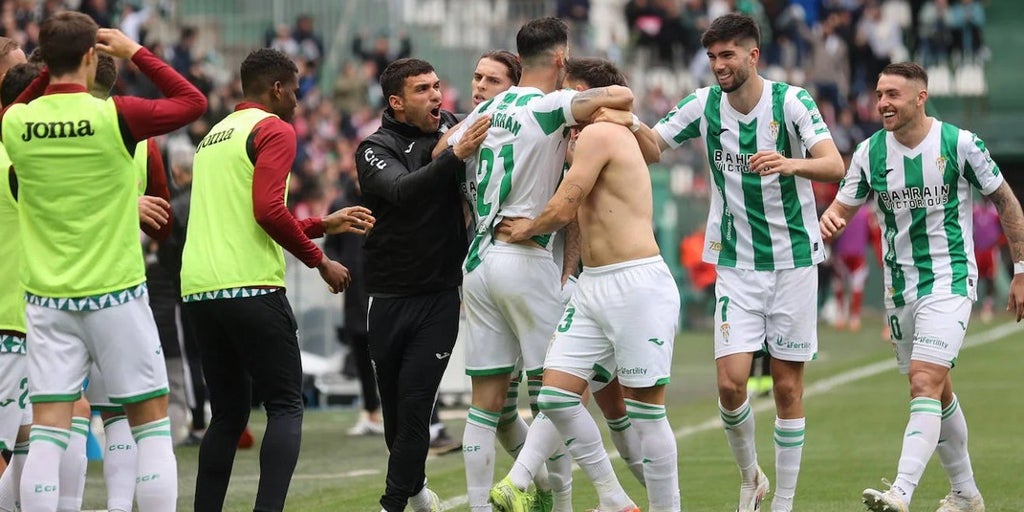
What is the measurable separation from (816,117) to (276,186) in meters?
2.95

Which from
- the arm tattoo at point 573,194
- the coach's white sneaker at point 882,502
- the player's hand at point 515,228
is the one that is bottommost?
the coach's white sneaker at point 882,502

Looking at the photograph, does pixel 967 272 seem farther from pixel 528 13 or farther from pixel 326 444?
pixel 528 13

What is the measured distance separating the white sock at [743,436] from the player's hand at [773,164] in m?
1.27

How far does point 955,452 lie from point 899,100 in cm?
191

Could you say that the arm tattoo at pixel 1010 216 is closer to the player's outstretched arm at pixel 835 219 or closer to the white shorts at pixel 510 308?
the player's outstretched arm at pixel 835 219

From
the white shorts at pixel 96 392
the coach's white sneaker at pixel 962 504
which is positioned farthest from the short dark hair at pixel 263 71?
the coach's white sneaker at pixel 962 504

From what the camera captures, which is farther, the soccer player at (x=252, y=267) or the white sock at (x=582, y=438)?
the white sock at (x=582, y=438)

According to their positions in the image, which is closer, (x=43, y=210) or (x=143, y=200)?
(x=43, y=210)

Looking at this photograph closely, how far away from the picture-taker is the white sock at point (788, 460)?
8.48 metres

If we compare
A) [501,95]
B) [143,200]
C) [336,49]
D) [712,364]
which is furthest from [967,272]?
[336,49]

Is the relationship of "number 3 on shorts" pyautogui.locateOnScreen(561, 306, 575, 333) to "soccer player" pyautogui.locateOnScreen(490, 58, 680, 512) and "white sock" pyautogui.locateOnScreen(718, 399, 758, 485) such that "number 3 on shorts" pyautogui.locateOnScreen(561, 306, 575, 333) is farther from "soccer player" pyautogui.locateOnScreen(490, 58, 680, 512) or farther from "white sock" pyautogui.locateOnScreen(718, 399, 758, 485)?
"white sock" pyautogui.locateOnScreen(718, 399, 758, 485)

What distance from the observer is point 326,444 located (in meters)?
13.0

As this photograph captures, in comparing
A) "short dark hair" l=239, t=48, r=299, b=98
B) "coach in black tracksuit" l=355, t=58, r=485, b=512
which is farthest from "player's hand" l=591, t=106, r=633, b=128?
"short dark hair" l=239, t=48, r=299, b=98

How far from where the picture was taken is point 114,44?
22.2ft
